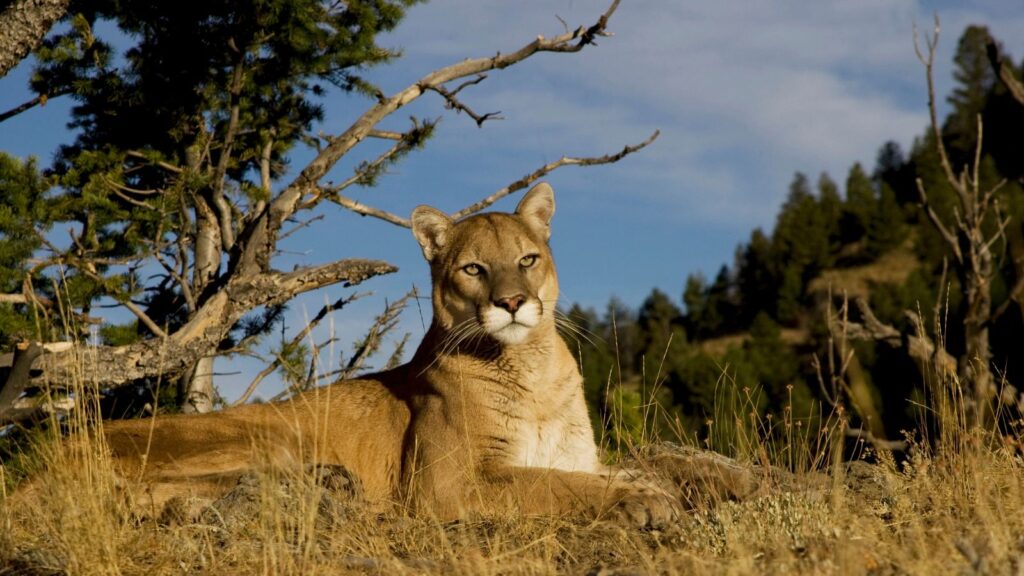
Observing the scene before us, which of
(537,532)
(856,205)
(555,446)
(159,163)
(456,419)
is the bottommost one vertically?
(537,532)

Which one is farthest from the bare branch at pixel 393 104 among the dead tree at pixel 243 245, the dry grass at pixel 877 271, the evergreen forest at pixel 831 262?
the dry grass at pixel 877 271

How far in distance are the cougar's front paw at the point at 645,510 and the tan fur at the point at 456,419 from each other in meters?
0.35

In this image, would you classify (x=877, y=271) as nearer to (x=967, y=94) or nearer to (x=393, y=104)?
(x=967, y=94)

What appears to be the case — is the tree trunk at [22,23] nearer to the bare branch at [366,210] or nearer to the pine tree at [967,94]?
the bare branch at [366,210]

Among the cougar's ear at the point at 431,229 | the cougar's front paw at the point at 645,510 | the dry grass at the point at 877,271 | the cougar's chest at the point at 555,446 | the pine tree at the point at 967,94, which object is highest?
the pine tree at the point at 967,94

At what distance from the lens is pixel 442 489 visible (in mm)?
6520

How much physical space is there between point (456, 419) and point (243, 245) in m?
5.40

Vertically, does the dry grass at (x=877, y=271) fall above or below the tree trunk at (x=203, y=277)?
above

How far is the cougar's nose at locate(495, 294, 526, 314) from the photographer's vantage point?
6609 millimetres

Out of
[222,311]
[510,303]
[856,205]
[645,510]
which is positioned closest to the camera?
[645,510]

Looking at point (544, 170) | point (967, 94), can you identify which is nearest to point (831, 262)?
point (967, 94)

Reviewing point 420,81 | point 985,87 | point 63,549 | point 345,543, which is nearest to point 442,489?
point 345,543

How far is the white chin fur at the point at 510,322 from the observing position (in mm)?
6625

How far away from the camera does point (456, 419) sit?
267 inches
